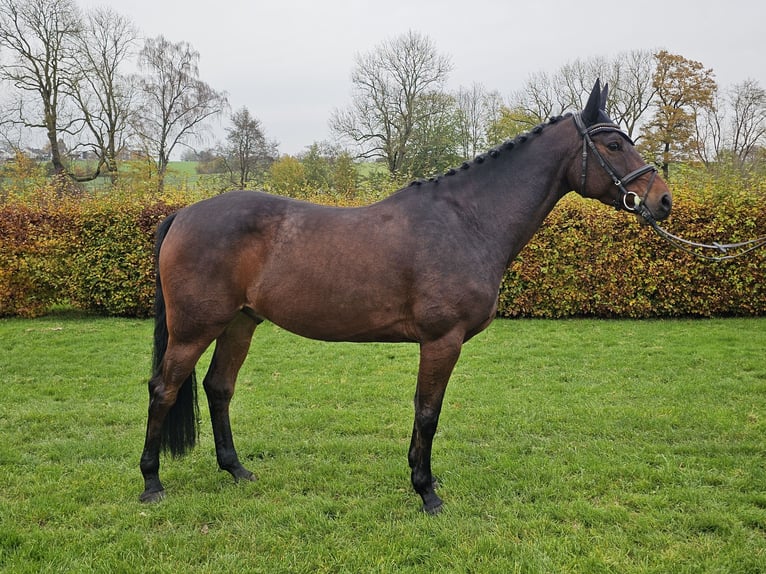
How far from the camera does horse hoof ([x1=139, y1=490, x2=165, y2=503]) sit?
3.72 meters

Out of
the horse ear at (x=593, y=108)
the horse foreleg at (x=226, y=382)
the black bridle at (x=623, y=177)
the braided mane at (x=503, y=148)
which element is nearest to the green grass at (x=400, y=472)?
the horse foreleg at (x=226, y=382)

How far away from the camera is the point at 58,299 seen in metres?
11.5

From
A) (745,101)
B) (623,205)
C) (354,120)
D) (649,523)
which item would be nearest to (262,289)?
(623,205)

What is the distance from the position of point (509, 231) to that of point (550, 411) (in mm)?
2775

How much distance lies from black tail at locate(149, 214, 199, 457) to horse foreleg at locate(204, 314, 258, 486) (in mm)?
201

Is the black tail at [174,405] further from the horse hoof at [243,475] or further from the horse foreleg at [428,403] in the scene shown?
the horse foreleg at [428,403]

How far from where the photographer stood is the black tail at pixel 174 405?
12.8 feet

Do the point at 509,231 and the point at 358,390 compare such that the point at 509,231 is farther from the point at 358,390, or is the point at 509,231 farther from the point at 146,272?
the point at 146,272

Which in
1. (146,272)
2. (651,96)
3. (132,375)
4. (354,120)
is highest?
(651,96)

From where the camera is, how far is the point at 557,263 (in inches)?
422

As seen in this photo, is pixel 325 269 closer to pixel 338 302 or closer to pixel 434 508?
pixel 338 302

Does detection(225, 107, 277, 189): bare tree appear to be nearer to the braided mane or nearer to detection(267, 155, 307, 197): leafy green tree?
detection(267, 155, 307, 197): leafy green tree

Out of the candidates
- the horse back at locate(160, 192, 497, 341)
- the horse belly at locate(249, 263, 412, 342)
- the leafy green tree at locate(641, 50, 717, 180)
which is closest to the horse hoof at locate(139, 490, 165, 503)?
the horse back at locate(160, 192, 497, 341)

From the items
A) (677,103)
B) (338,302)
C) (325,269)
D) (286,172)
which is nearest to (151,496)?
(338,302)
